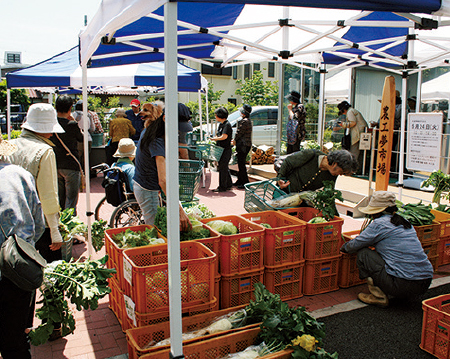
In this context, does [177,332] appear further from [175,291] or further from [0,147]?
[0,147]

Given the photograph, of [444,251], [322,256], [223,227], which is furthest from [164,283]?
[444,251]

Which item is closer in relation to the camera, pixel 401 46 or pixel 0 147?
pixel 0 147

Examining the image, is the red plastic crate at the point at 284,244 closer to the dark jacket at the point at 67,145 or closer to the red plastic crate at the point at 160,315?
the red plastic crate at the point at 160,315

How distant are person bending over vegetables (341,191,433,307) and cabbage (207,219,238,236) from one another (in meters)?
1.41

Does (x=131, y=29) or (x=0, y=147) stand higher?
(x=131, y=29)

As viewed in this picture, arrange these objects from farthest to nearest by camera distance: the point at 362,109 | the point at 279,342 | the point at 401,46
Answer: the point at 362,109
the point at 401,46
the point at 279,342

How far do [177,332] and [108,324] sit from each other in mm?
1929

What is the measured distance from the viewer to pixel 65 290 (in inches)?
121

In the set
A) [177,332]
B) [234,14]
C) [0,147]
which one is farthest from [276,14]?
[177,332]

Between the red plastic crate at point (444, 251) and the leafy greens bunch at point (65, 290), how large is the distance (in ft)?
15.3

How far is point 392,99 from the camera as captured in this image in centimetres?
667

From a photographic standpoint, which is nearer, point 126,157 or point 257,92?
point 126,157

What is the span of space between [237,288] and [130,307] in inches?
47.2

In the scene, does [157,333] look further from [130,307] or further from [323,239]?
[323,239]
